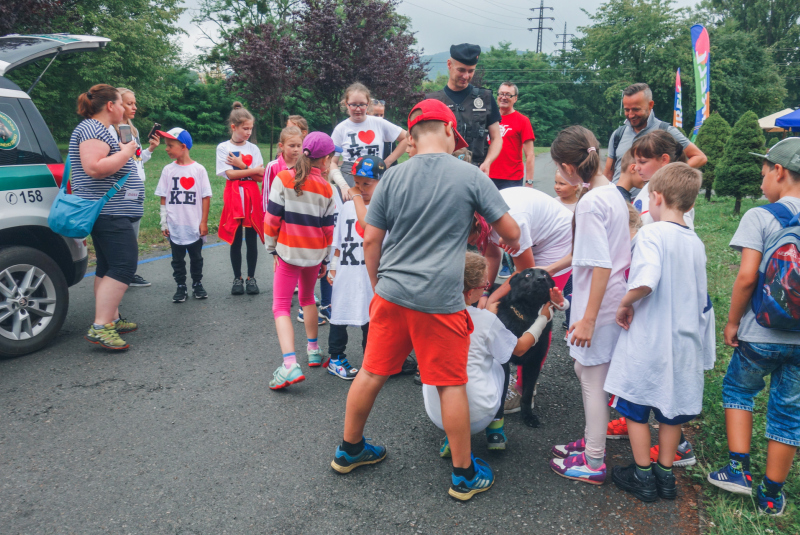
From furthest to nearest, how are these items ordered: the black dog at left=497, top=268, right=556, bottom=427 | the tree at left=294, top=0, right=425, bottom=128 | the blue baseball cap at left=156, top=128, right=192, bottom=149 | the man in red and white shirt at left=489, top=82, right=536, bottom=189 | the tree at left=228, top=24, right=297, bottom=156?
the tree at left=294, top=0, right=425, bottom=128, the tree at left=228, top=24, right=297, bottom=156, the man in red and white shirt at left=489, top=82, right=536, bottom=189, the blue baseball cap at left=156, top=128, right=192, bottom=149, the black dog at left=497, top=268, right=556, bottom=427

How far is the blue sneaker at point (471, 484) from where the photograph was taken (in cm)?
282

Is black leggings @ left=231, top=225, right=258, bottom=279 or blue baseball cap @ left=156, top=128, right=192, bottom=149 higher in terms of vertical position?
blue baseball cap @ left=156, top=128, right=192, bottom=149

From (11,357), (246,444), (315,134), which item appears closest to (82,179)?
(11,357)

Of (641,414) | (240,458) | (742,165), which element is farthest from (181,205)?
(742,165)

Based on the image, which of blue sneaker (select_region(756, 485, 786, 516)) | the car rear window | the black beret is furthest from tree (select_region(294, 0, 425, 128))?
blue sneaker (select_region(756, 485, 786, 516))

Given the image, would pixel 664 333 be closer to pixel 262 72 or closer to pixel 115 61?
pixel 262 72

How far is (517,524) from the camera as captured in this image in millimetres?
2654

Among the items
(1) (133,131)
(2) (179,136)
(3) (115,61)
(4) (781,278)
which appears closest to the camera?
(4) (781,278)

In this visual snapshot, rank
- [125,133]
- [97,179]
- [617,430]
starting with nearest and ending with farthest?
[617,430], [97,179], [125,133]

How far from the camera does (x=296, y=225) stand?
13.7 ft

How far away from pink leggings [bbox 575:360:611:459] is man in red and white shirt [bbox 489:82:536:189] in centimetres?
399

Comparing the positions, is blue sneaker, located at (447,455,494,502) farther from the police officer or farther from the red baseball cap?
the police officer

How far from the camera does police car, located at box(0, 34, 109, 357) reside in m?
4.38

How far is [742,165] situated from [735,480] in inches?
525
